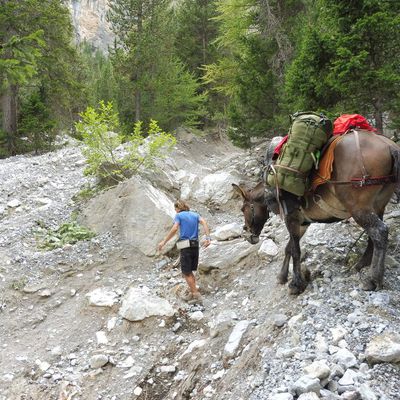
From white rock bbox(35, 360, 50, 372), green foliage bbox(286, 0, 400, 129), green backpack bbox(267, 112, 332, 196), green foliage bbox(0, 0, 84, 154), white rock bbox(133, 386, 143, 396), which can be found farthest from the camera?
green foliage bbox(0, 0, 84, 154)

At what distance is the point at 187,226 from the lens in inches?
293

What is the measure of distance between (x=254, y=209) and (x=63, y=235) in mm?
5084

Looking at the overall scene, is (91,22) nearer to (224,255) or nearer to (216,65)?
(216,65)

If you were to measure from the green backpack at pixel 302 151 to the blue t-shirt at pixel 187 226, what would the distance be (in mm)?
2575

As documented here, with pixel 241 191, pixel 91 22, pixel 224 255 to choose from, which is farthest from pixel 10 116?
pixel 91 22

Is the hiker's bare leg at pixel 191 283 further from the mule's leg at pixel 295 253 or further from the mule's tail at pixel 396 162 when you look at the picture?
the mule's tail at pixel 396 162

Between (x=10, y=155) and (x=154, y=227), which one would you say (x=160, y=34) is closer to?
(x=10, y=155)

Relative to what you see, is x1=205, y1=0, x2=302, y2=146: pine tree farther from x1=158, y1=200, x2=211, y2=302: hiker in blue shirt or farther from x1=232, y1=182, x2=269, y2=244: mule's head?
x1=232, y1=182, x2=269, y2=244: mule's head

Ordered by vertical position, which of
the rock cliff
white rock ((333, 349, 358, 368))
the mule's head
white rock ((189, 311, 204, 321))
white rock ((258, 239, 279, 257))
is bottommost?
white rock ((189, 311, 204, 321))

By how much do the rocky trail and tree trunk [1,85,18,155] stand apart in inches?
308

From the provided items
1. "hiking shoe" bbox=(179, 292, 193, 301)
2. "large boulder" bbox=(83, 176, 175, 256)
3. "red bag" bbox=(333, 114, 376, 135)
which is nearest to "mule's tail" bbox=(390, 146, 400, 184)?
"red bag" bbox=(333, 114, 376, 135)

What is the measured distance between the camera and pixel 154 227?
9.33m

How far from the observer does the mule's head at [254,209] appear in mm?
6656

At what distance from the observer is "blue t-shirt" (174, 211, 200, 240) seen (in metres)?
7.41
